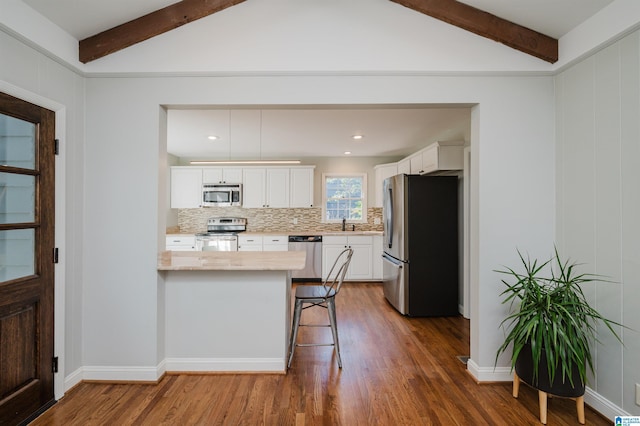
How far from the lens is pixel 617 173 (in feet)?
6.06

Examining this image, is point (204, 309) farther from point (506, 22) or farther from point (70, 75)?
point (506, 22)

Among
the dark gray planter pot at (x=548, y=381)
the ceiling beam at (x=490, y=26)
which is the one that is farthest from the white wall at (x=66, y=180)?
the dark gray planter pot at (x=548, y=381)

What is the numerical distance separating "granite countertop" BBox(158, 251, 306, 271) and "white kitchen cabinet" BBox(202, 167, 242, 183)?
3226 millimetres

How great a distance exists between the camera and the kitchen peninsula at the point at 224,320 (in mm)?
2445

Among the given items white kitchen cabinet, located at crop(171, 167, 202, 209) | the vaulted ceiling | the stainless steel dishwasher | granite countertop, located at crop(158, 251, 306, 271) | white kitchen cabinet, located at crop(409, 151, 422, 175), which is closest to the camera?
the vaulted ceiling

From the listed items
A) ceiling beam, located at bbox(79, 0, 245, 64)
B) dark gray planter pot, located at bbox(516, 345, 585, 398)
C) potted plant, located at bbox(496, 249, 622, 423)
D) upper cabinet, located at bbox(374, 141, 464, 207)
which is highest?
ceiling beam, located at bbox(79, 0, 245, 64)

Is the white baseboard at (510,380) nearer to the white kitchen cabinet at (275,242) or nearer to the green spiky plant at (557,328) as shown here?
the green spiky plant at (557,328)

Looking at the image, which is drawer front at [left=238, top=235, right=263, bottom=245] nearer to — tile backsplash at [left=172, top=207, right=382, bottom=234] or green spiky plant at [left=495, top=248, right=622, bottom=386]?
tile backsplash at [left=172, top=207, right=382, bottom=234]

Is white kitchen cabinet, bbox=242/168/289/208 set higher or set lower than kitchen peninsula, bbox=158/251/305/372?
higher

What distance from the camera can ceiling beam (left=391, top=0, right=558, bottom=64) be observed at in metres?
2.14

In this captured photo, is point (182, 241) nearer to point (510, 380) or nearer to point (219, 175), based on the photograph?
point (219, 175)

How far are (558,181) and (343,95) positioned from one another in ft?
5.65

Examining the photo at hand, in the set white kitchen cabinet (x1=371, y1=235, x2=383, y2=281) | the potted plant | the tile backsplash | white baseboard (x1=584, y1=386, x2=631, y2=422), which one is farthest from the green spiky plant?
the tile backsplash

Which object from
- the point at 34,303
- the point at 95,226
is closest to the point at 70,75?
the point at 95,226
